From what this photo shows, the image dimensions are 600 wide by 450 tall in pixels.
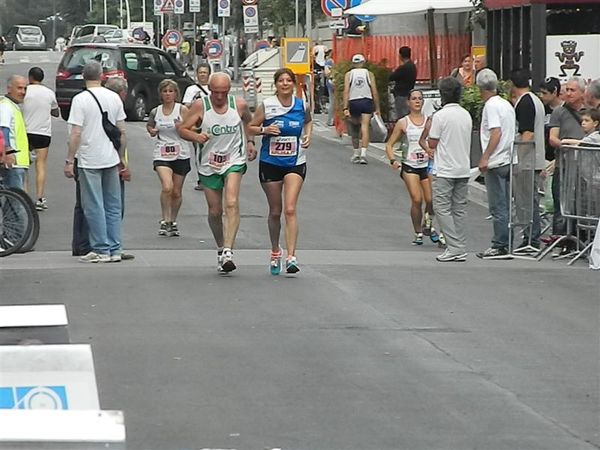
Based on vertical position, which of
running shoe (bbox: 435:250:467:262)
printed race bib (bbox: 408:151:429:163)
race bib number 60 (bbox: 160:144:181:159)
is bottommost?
running shoe (bbox: 435:250:467:262)

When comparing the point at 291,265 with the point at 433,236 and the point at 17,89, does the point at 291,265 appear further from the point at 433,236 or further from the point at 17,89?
the point at 17,89

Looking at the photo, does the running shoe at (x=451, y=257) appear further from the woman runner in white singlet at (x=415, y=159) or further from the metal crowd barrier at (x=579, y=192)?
the woman runner in white singlet at (x=415, y=159)

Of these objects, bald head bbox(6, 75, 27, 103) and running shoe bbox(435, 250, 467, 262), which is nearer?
running shoe bbox(435, 250, 467, 262)

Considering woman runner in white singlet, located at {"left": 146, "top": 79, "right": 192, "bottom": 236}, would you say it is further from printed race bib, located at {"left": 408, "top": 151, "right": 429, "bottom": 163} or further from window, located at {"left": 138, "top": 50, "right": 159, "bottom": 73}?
window, located at {"left": 138, "top": 50, "right": 159, "bottom": 73}

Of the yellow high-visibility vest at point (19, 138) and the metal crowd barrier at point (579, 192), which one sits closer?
the metal crowd barrier at point (579, 192)

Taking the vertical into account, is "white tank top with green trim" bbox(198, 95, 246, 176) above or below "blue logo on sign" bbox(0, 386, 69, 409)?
above

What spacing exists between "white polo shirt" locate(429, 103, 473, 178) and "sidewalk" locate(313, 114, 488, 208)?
577 cm

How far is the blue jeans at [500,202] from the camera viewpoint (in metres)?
14.3

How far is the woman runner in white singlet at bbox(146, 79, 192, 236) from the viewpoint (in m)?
15.8

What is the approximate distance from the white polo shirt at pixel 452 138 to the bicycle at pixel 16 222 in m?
4.04

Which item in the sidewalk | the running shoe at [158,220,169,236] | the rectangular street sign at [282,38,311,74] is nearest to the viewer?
the running shoe at [158,220,169,236]

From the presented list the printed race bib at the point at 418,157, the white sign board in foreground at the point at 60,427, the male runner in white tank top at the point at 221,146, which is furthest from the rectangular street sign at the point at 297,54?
the white sign board in foreground at the point at 60,427

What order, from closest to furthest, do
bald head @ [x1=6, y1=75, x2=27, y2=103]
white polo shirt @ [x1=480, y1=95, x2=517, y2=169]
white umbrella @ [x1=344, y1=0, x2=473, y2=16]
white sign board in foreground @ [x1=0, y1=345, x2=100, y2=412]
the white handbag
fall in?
white sign board in foreground @ [x1=0, y1=345, x2=100, y2=412]
white polo shirt @ [x1=480, y1=95, x2=517, y2=169]
bald head @ [x1=6, y1=75, x2=27, y2=103]
the white handbag
white umbrella @ [x1=344, y1=0, x2=473, y2=16]

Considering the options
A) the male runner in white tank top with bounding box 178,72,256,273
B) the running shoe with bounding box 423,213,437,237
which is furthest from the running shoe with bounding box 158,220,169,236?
the male runner in white tank top with bounding box 178,72,256,273
